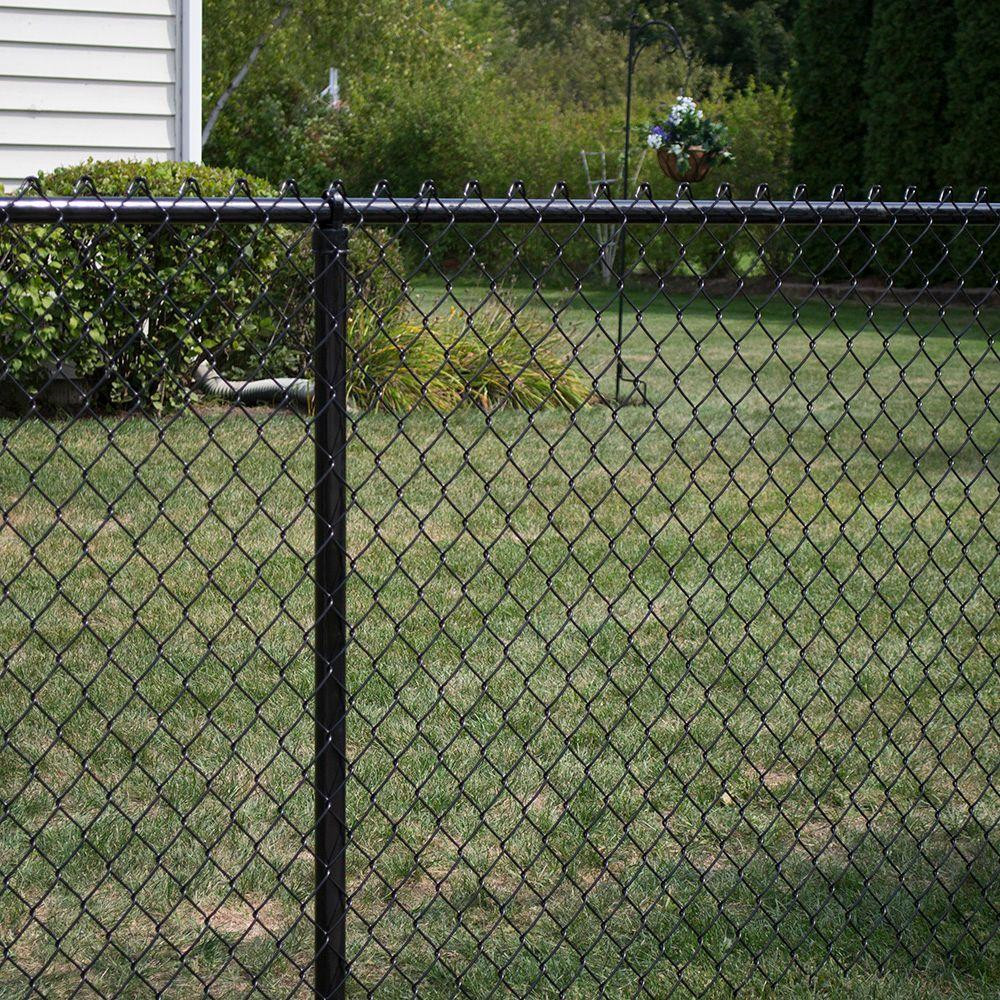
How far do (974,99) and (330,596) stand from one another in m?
13.7

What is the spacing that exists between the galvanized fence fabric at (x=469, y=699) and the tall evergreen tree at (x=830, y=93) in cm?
953

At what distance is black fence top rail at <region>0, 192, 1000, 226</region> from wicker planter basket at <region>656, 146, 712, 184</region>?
22.7 feet

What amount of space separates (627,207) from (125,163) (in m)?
5.69

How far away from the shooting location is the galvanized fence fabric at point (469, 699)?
7.57 ft

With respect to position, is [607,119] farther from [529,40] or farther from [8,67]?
[529,40]

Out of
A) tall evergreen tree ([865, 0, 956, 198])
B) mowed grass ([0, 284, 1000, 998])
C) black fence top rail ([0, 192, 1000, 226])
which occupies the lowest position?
mowed grass ([0, 284, 1000, 998])

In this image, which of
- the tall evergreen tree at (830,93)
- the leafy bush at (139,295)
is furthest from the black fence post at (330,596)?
the tall evergreen tree at (830,93)

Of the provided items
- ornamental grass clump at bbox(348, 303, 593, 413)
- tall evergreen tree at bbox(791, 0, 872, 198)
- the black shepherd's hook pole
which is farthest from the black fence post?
tall evergreen tree at bbox(791, 0, 872, 198)

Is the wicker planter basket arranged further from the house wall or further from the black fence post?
the black fence post

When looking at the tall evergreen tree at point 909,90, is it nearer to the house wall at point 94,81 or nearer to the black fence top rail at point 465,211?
the house wall at point 94,81

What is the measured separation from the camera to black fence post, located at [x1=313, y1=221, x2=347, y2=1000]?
202 cm

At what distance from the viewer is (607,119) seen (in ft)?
58.3

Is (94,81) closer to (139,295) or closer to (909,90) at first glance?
(139,295)

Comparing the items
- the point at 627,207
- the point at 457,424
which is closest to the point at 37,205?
the point at 627,207
